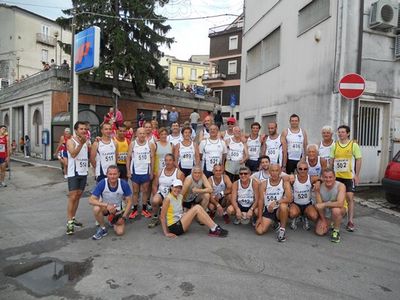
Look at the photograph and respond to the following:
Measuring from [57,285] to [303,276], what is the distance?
9.62 feet

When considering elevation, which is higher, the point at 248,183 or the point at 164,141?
the point at 164,141

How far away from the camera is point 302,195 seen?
6328 mm

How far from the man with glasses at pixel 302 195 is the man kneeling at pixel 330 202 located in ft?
0.54

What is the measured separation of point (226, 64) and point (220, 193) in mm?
38990

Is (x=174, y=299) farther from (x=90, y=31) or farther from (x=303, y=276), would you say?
(x=90, y=31)

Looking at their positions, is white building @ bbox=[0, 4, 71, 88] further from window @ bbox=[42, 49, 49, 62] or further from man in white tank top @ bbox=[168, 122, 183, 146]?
man in white tank top @ bbox=[168, 122, 183, 146]

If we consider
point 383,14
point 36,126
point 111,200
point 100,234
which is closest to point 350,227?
point 111,200

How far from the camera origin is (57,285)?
416 centimetres

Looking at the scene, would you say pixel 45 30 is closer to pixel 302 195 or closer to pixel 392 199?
pixel 392 199

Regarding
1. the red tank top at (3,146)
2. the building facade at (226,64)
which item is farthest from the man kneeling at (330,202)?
the building facade at (226,64)

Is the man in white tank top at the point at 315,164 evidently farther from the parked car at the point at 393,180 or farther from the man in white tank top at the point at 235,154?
the parked car at the point at 393,180

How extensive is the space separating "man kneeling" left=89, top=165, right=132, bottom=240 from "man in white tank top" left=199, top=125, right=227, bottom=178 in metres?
1.83

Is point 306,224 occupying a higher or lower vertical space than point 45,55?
lower

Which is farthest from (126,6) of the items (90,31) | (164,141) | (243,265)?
(243,265)
